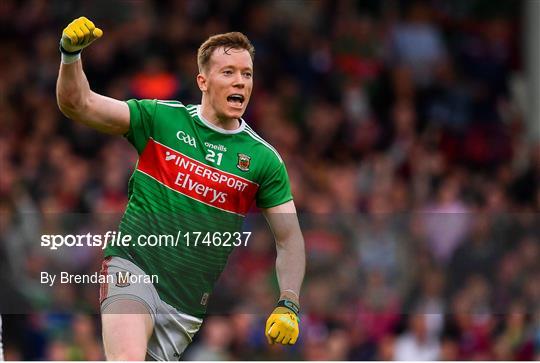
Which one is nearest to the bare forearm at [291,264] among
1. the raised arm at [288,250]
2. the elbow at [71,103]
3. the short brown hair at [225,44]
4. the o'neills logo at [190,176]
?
the raised arm at [288,250]

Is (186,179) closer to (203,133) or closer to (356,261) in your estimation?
(203,133)

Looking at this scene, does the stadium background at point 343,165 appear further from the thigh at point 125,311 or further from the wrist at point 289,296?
the wrist at point 289,296

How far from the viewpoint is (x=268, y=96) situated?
1395 centimetres

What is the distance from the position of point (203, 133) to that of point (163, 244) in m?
0.60

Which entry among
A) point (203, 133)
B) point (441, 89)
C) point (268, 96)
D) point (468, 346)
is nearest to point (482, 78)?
point (441, 89)

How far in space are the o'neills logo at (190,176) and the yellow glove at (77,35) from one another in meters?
0.74

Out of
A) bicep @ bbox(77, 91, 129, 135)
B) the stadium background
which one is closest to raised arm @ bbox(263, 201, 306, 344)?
bicep @ bbox(77, 91, 129, 135)

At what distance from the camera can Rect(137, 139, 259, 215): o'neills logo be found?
7031mm

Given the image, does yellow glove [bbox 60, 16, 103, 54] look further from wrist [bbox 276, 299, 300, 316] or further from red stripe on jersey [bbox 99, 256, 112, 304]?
wrist [bbox 276, 299, 300, 316]

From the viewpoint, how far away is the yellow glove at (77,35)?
6453mm

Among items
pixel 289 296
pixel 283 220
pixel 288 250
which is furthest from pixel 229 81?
pixel 289 296

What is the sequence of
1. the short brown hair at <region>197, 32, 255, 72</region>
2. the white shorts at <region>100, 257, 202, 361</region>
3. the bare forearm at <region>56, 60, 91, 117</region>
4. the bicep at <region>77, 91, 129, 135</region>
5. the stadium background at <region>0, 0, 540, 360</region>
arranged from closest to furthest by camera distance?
the bare forearm at <region>56, 60, 91, 117</region> < the bicep at <region>77, 91, 129, 135</region> < the white shorts at <region>100, 257, 202, 361</region> < the short brown hair at <region>197, 32, 255, 72</region> < the stadium background at <region>0, 0, 540, 360</region>

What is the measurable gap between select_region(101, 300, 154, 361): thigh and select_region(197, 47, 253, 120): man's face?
1073mm

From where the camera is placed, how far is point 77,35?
6449 mm
